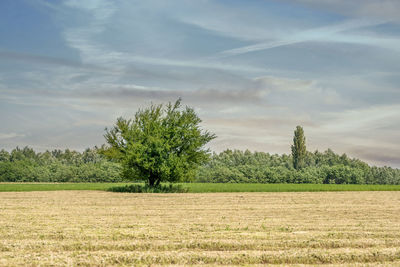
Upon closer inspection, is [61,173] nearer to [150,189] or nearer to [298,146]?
[150,189]

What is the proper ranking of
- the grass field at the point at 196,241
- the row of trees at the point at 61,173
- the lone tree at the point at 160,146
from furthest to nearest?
1. the row of trees at the point at 61,173
2. the lone tree at the point at 160,146
3. the grass field at the point at 196,241

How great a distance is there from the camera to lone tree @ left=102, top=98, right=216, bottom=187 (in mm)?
44406

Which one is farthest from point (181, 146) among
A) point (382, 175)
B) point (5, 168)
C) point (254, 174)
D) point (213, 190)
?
point (382, 175)

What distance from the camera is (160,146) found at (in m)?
44.4

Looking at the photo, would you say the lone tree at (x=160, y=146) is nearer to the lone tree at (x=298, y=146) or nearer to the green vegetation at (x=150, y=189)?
the green vegetation at (x=150, y=189)

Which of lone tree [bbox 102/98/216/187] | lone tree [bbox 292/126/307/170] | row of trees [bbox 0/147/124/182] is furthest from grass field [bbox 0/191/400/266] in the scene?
lone tree [bbox 292/126/307/170]

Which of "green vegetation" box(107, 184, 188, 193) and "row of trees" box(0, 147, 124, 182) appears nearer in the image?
"green vegetation" box(107, 184, 188, 193)

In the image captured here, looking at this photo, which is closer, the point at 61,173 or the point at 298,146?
the point at 61,173

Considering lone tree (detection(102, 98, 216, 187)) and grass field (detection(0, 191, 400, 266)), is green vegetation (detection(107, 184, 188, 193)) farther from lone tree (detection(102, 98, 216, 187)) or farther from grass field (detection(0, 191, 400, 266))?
grass field (detection(0, 191, 400, 266))

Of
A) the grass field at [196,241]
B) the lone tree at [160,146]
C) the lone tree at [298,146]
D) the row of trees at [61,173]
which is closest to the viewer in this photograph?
the grass field at [196,241]

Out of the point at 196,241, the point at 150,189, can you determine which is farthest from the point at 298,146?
the point at 196,241

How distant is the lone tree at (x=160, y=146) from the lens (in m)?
44.4

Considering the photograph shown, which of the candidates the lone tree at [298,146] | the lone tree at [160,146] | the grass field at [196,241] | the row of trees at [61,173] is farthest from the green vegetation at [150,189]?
the lone tree at [298,146]

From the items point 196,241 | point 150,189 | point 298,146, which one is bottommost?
point 196,241
